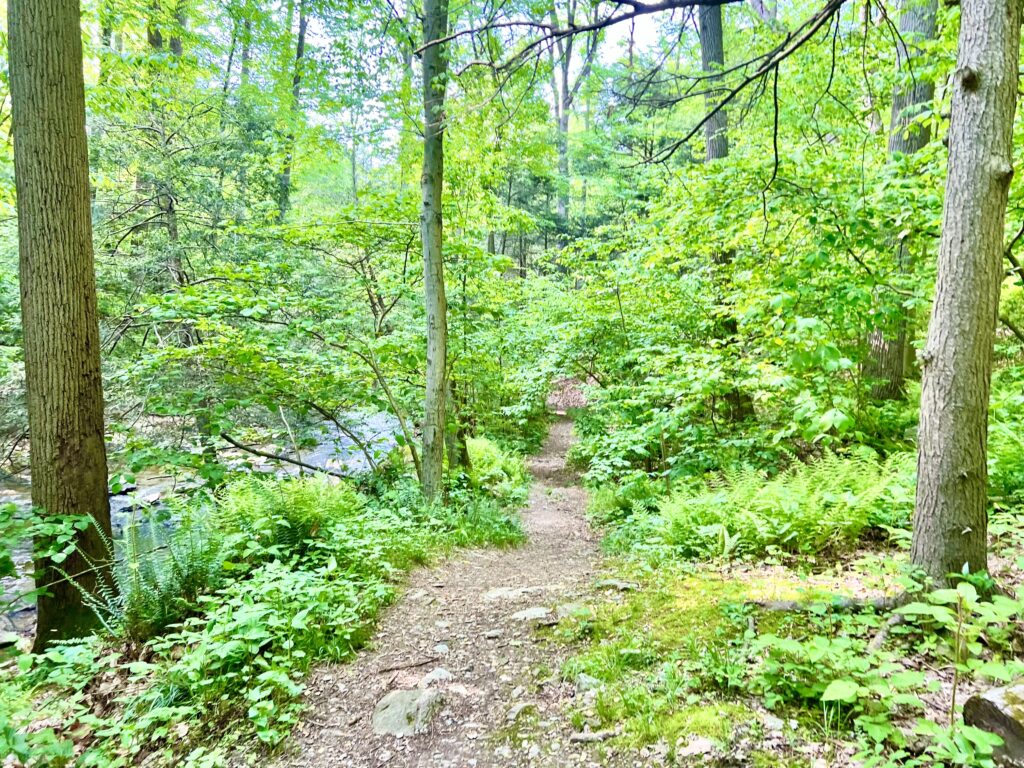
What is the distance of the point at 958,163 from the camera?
2381 millimetres

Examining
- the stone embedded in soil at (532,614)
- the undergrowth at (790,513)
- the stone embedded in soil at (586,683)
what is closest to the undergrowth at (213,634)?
the stone embedded in soil at (532,614)

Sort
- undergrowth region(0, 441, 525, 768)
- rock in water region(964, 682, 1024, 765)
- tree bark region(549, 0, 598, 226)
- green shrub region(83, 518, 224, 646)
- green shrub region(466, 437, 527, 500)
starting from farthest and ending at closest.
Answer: green shrub region(466, 437, 527, 500), green shrub region(83, 518, 224, 646), tree bark region(549, 0, 598, 226), undergrowth region(0, 441, 525, 768), rock in water region(964, 682, 1024, 765)

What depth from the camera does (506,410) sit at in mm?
9500

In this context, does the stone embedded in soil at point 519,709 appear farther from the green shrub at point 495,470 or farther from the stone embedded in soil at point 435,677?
the green shrub at point 495,470

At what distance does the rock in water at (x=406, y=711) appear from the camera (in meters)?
2.56

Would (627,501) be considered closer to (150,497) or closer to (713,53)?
(713,53)

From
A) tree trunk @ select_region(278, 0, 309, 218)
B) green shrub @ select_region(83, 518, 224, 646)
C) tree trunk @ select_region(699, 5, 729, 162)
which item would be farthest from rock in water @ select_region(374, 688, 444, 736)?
tree trunk @ select_region(699, 5, 729, 162)

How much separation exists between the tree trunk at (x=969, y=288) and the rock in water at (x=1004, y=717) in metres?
0.86

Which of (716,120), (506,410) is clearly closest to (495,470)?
(506,410)

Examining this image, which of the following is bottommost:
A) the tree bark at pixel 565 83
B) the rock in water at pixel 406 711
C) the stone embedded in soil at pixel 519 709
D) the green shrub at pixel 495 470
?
the green shrub at pixel 495 470

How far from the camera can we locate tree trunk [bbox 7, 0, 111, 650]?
3.75 m

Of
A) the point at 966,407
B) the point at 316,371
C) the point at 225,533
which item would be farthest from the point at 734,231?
the point at 225,533

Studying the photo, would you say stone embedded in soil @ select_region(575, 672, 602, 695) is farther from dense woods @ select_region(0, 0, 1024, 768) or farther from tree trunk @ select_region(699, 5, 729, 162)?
tree trunk @ select_region(699, 5, 729, 162)

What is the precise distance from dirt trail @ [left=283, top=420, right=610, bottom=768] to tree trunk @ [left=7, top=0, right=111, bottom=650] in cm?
229
